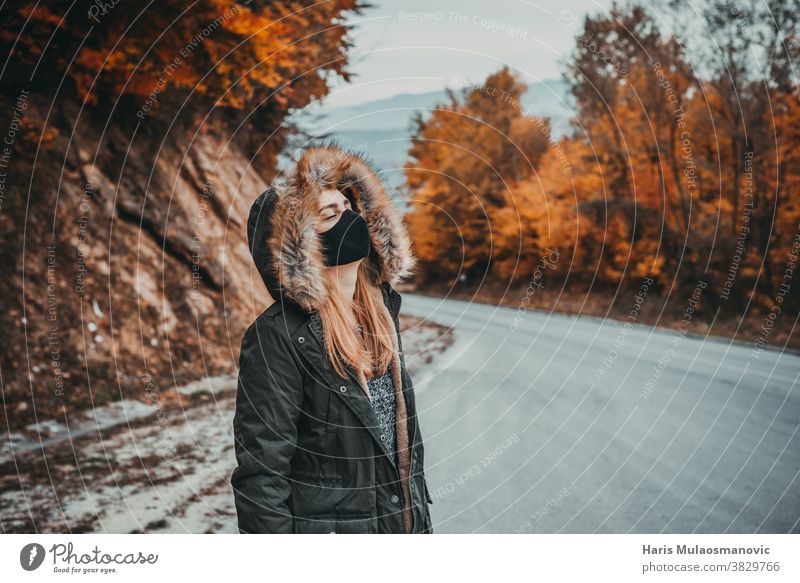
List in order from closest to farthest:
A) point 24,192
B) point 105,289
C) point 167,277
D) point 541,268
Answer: point 24,192 < point 105,289 < point 167,277 < point 541,268

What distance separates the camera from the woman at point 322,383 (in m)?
1.68

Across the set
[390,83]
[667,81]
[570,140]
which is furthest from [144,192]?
[570,140]

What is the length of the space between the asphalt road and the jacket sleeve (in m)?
1.89

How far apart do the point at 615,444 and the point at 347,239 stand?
333 centimetres

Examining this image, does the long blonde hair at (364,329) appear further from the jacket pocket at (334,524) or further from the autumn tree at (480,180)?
the autumn tree at (480,180)

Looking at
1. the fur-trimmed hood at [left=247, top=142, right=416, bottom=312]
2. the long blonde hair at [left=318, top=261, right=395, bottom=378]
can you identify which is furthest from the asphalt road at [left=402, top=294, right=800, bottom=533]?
the fur-trimmed hood at [left=247, top=142, right=416, bottom=312]

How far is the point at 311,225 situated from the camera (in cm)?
192

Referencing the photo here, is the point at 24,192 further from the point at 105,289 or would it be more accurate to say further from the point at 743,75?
the point at 743,75

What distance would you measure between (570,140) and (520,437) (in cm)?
1040

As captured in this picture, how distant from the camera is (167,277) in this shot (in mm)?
6906

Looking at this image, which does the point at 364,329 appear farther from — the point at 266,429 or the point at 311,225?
the point at 266,429

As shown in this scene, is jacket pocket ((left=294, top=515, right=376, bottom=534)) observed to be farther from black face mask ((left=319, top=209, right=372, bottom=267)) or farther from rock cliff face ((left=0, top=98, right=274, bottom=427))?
rock cliff face ((left=0, top=98, right=274, bottom=427))

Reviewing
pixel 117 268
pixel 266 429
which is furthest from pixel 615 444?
pixel 117 268

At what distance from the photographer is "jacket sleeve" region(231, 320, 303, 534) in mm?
1654
